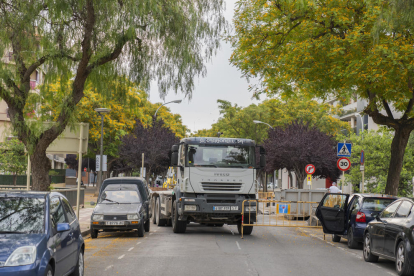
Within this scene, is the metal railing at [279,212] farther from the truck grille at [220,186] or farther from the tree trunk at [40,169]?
the tree trunk at [40,169]

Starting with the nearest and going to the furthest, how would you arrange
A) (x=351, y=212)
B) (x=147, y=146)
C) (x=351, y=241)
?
(x=351, y=241) < (x=351, y=212) < (x=147, y=146)

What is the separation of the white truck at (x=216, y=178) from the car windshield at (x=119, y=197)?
4.93 feet

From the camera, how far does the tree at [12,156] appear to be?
3728 centimetres

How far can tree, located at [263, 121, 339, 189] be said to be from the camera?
45.2 metres

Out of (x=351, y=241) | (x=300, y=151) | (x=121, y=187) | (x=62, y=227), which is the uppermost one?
(x=300, y=151)

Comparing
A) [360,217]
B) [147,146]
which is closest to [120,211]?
[360,217]

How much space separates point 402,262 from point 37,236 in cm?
691

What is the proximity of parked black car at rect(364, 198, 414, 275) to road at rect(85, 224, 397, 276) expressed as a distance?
363mm

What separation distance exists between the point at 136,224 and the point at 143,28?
6071 mm

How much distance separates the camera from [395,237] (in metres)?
11.2

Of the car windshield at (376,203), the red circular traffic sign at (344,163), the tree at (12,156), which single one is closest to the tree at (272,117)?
the tree at (12,156)

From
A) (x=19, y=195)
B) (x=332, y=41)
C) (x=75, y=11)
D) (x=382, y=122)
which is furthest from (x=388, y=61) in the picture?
(x=19, y=195)

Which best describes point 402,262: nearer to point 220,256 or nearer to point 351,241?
point 220,256

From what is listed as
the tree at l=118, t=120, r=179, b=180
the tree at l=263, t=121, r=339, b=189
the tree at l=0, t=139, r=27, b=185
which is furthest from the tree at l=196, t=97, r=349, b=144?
the tree at l=0, t=139, r=27, b=185
